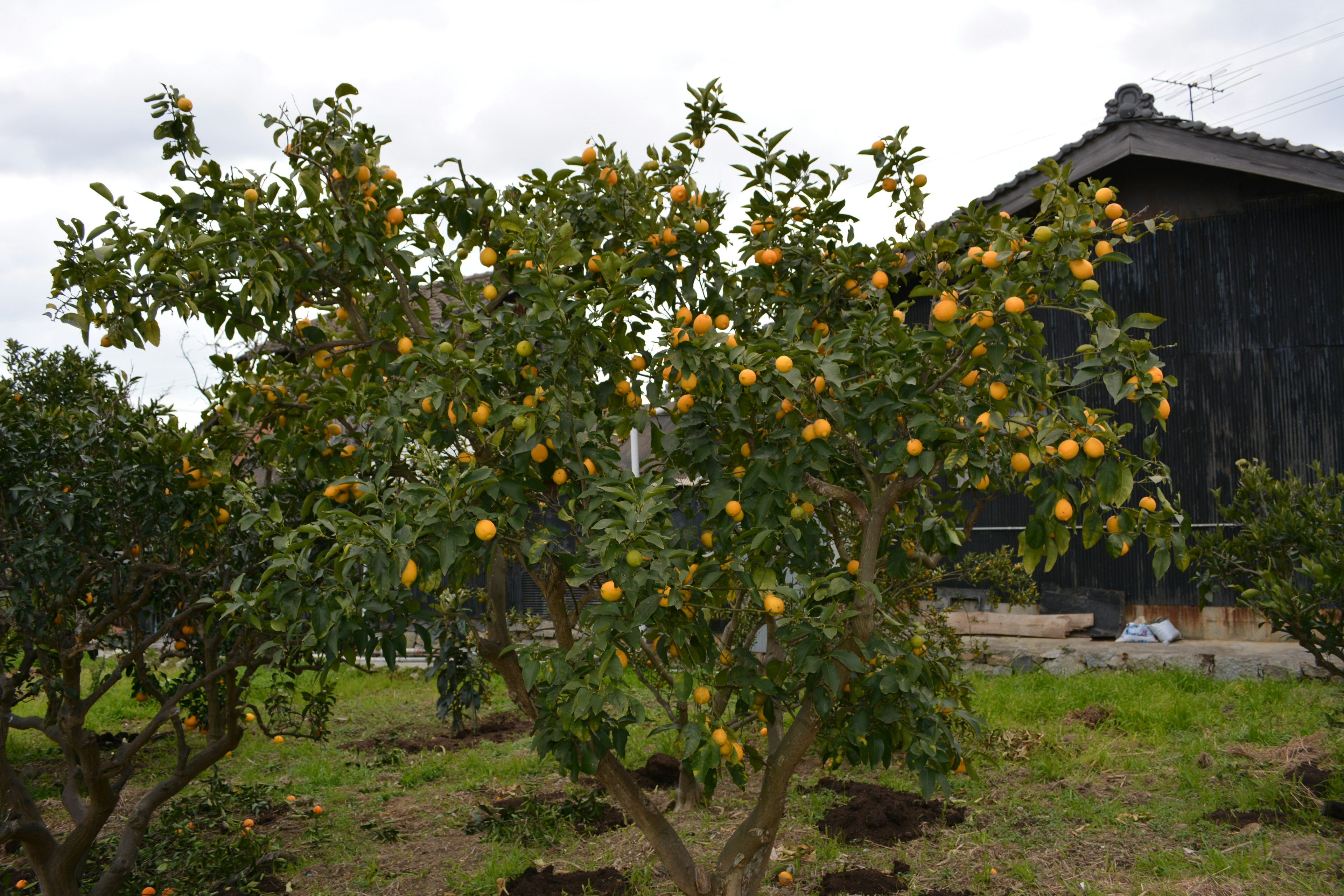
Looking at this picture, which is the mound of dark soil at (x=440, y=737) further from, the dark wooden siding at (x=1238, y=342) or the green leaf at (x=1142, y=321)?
the green leaf at (x=1142, y=321)

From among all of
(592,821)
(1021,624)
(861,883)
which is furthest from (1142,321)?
(1021,624)

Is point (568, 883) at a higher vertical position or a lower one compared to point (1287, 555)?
lower

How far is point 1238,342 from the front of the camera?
24.8 feet

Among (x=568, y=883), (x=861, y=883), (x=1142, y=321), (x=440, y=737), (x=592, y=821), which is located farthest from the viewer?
(x=440, y=737)

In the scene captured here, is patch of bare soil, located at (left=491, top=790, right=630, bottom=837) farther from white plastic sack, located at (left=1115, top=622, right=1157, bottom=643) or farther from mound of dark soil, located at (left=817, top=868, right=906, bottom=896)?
white plastic sack, located at (left=1115, top=622, right=1157, bottom=643)

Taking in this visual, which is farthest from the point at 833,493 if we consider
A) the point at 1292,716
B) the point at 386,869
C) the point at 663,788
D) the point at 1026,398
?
the point at 1292,716

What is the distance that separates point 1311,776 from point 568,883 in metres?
3.74

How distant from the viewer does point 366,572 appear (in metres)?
2.53

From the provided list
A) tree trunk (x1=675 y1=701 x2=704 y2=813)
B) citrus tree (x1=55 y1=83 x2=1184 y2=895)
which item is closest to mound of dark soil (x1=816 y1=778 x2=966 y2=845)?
tree trunk (x1=675 y1=701 x2=704 y2=813)

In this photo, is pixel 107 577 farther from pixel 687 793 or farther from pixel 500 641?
pixel 687 793

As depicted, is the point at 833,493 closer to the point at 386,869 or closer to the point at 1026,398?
the point at 1026,398

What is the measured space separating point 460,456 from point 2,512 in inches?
79.7

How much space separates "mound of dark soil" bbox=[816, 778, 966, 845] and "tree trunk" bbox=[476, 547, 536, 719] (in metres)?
2.17

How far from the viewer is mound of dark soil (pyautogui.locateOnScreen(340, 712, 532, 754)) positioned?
6.95 metres
